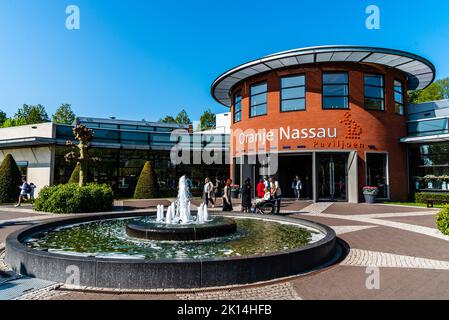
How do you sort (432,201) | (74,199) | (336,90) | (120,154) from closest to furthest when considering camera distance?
(74,199) < (432,201) < (336,90) < (120,154)

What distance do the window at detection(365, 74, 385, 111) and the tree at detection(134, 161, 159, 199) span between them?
17.5m

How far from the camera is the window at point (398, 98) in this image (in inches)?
881

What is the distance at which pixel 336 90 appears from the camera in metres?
21.1

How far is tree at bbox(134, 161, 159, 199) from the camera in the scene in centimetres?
2495

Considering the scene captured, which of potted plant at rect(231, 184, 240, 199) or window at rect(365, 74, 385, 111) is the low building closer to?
potted plant at rect(231, 184, 240, 199)

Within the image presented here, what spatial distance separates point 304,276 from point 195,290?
6.88 ft

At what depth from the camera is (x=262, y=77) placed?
23016 millimetres

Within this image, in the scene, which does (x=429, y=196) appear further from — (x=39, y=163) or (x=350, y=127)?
(x=39, y=163)

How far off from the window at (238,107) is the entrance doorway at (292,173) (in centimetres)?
508

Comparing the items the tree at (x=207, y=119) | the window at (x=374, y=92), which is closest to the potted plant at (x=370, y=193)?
the window at (x=374, y=92)

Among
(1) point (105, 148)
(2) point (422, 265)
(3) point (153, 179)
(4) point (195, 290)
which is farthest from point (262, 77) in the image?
(4) point (195, 290)

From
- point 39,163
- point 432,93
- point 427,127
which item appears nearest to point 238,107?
point 427,127

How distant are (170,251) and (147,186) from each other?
18563 millimetres
